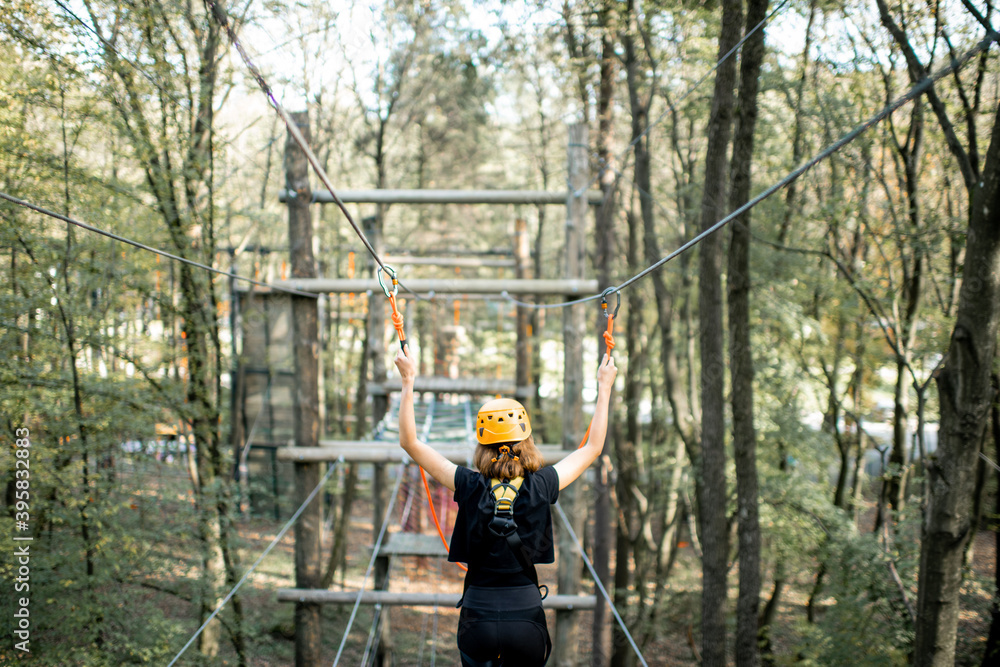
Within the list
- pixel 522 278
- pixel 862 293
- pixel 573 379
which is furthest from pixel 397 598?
pixel 862 293

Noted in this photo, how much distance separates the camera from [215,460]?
224 inches

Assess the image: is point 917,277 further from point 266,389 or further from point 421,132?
point 266,389

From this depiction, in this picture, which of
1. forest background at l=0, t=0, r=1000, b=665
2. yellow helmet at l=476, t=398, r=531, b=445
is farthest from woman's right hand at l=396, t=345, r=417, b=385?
forest background at l=0, t=0, r=1000, b=665

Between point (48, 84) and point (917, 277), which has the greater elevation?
point (48, 84)

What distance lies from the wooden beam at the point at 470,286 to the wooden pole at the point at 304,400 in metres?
0.21

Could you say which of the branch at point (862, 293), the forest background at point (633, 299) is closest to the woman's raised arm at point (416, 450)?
the forest background at point (633, 299)

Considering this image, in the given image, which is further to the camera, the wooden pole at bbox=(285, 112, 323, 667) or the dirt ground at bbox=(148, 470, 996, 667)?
the dirt ground at bbox=(148, 470, 996, 667)

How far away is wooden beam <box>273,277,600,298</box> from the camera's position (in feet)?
14.2

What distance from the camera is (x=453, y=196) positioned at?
4.64m

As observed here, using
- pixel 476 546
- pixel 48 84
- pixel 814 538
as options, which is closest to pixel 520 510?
pixel 476 546

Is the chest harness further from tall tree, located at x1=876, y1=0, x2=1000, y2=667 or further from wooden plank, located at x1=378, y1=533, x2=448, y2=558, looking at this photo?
wooden plank, located at x1=378, y1=533, x2=448, y2=558

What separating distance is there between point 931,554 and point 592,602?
1.99 m

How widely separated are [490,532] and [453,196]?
10.8 ft

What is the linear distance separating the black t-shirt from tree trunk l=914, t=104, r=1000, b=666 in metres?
2.74
